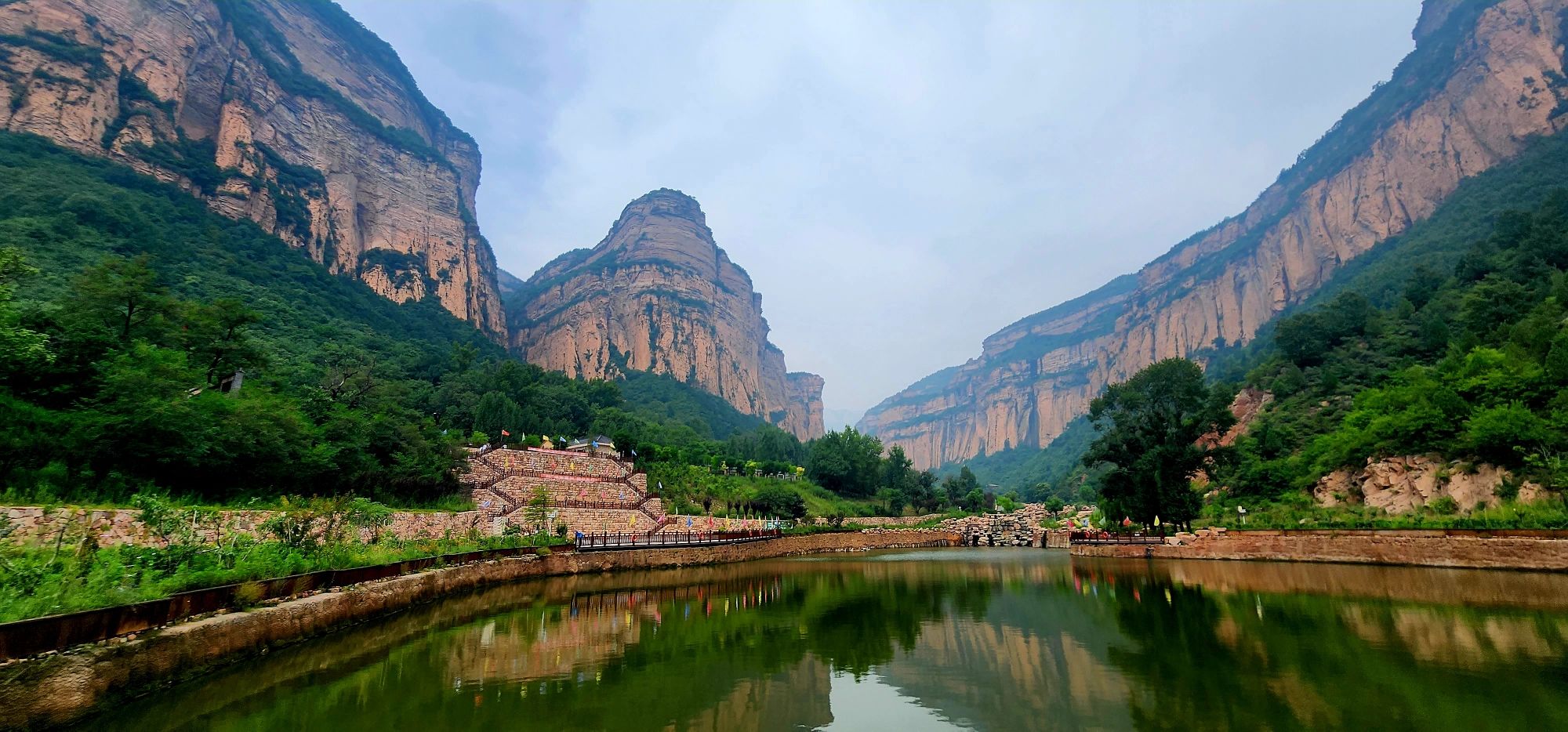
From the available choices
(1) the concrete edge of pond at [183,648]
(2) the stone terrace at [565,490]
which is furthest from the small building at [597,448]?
(1) the concrete edge of pond at [183,648]

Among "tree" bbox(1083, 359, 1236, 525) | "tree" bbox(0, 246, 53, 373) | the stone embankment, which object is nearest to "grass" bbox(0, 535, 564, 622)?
"tree" bbox(0, 246, 53, 373)

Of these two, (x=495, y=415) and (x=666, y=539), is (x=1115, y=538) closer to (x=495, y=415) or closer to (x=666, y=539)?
(x=666, y=539)

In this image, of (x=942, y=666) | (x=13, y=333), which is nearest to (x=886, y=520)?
(x=942, y=666)

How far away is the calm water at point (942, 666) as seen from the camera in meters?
5.86

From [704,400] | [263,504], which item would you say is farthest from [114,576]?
[704,400]

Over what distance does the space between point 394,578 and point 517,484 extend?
2107 cm

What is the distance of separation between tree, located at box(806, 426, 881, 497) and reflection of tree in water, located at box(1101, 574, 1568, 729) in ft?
180

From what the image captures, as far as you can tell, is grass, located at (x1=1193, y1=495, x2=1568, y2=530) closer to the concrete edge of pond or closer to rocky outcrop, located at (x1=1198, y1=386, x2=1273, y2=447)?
rocky outcrop, located at (x1=1198, y1=386, x2=1273, y2=447)

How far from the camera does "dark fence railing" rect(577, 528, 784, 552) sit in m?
24.5

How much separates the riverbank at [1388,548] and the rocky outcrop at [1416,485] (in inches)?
130

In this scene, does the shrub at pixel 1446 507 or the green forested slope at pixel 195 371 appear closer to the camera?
the green forested slope at pixel 195 371

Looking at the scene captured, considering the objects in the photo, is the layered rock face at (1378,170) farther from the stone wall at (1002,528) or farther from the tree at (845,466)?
the tree at (845,466)

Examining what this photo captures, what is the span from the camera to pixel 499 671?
786cm

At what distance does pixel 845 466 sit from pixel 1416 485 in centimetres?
4741
